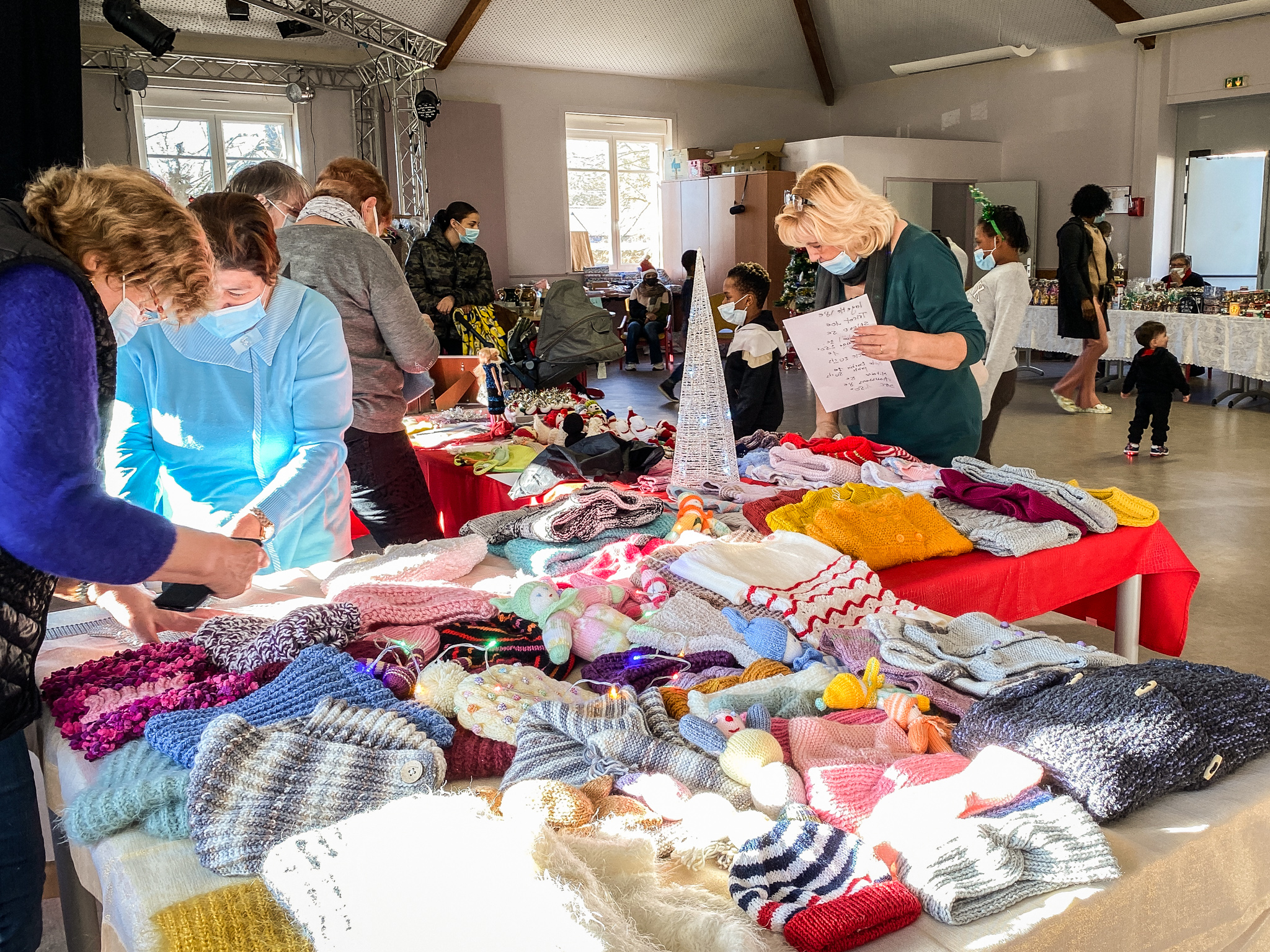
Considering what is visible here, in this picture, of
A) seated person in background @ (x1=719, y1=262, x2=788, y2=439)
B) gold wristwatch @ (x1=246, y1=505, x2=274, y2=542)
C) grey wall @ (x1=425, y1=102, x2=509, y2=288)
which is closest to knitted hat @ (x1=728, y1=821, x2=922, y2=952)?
gold wristwatch @ (x1=246, y1=505, x2=274, y2=542)

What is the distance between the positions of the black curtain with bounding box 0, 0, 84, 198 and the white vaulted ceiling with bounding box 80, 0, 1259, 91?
5.46m

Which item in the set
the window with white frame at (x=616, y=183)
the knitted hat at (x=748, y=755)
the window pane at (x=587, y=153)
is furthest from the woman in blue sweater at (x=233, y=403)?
the window pane at (x=587, y=153)

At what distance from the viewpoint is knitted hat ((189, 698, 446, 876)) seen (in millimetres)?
1027

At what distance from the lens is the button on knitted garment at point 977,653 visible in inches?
55.2

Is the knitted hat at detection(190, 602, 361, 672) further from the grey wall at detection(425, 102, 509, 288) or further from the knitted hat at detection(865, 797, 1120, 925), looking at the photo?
the grey wall at detection(425, 102, 509, 288)

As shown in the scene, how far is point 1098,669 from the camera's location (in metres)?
1.36

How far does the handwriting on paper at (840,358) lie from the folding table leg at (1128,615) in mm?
718

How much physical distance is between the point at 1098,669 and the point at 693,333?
1469mm

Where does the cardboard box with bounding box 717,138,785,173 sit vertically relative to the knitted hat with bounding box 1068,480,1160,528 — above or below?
above

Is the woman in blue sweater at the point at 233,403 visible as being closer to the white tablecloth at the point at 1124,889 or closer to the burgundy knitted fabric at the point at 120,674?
the burgundy knitted fabric at the point at 120,674

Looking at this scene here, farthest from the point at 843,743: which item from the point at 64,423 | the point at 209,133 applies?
the point at 209,133

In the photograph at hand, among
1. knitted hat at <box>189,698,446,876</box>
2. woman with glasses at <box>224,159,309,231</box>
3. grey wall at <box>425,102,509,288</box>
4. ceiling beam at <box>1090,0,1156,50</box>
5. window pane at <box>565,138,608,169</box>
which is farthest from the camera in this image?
window pane at <box>565,138,608,169</box>

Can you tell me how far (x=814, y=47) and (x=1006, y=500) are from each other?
40.8ft

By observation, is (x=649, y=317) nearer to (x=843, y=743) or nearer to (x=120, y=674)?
(x=120, y=674)
